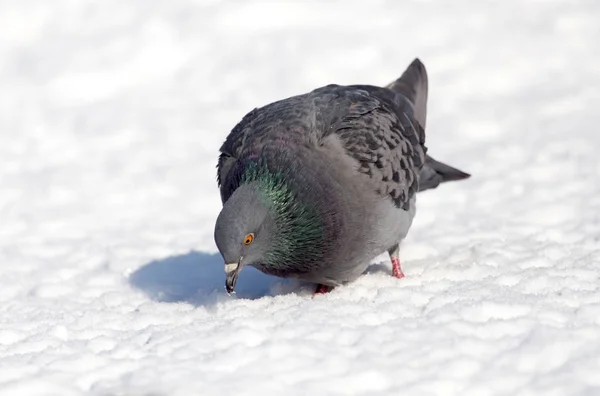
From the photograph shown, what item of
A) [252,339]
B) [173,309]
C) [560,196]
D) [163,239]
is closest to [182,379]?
[252,339]

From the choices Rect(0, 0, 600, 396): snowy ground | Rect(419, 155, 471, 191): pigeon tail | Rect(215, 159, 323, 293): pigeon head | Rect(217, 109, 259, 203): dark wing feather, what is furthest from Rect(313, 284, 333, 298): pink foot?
Rect(419, 155, 471, 191): pigeon tail

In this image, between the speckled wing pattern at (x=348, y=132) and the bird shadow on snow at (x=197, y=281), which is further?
the bird shadow on snow at (x=197, y=281)

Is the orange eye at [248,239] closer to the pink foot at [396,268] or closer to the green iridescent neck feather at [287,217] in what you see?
the green iridescent neck feather at [287,217]

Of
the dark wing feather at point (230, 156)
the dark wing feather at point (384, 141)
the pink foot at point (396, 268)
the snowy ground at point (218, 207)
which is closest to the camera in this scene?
the snowy ground at point (218, 207)

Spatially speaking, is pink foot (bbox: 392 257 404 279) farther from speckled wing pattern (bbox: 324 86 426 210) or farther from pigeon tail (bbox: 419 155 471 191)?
pigeon tail (bbox: 419 155 471 191)

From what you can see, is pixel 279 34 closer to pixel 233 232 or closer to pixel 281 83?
pixel 281 83

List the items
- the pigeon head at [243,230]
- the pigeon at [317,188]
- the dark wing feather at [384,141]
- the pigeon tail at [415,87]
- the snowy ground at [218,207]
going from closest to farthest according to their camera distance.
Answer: the snowy ground at [218,207], the pigeon head at [243,230], the pigeon at [317,188], the dark wing feather at [384,141], the pigeon tail at [415,87]

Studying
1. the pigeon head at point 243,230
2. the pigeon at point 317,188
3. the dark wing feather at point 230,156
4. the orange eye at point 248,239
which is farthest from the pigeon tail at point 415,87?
the orange eye at point 248,239
